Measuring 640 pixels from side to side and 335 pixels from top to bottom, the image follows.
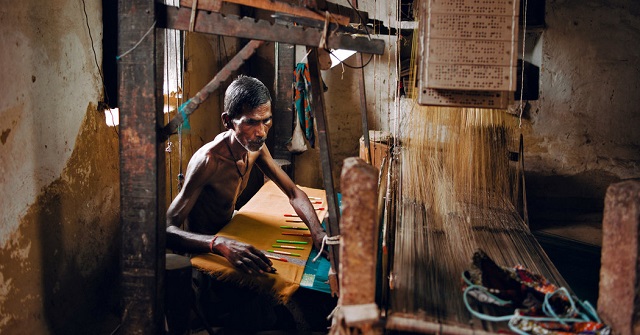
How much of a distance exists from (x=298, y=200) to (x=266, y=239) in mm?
552

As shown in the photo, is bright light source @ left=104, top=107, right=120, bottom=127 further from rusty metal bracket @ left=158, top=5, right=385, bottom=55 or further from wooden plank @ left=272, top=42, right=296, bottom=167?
wooden plank @ left=272, top=42, right=296, bottom=167

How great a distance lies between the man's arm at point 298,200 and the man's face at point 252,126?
0.48m

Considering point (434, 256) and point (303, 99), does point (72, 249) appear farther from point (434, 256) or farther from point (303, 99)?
point (303, 99)

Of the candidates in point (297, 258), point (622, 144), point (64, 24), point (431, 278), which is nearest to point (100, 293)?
point (297, 258)

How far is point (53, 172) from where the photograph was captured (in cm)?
313

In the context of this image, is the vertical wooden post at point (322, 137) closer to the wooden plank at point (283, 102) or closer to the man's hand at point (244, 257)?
the man's hand at point (244, 257)

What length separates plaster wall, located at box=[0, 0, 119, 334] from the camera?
2.69m

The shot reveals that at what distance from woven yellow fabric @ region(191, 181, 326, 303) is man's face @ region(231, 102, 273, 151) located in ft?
2.22

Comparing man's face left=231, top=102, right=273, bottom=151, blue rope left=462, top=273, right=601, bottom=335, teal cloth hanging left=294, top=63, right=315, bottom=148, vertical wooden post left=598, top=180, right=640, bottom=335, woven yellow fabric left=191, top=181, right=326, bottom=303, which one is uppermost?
teal cloth hanging left=294, top=63, right=315, bottom=148

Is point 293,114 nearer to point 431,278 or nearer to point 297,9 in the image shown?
point 297,9

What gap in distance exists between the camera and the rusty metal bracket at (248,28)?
2.36 meters

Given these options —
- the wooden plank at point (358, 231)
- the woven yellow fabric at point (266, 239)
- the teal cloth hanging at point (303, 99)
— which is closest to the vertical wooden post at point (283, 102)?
the teal cloth hanging at point (303, 99)

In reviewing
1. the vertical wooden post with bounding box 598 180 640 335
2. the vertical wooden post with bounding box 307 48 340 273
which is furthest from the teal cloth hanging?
the vertical wooden post with bounding box 598 180 640 335

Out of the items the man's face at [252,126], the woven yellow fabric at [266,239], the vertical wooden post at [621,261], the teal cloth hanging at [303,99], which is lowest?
the woven yellow fabric at [266,239]
